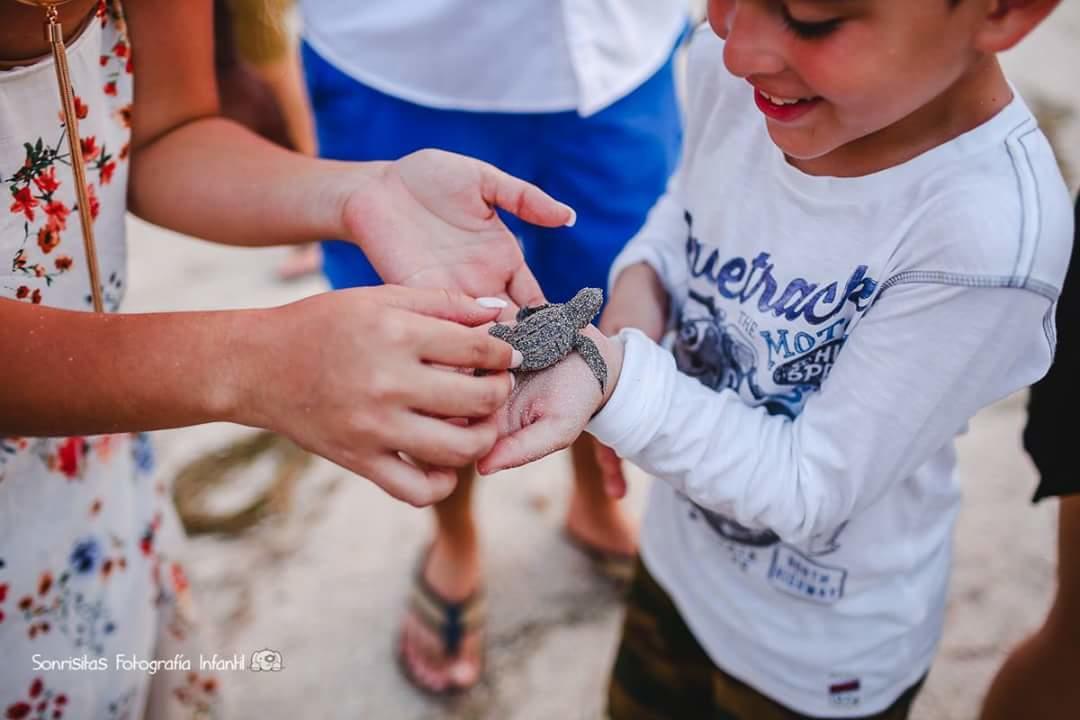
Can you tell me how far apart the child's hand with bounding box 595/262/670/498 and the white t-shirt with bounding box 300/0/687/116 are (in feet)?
1.24

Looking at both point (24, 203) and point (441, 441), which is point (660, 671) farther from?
point (24, 203)

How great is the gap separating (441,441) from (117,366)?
12.5 inches

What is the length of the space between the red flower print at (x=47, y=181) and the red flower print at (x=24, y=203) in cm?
1

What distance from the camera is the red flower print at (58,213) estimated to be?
0.95 metres

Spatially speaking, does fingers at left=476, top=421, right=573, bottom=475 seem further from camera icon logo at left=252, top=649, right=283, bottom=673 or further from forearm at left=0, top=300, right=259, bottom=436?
camera icon logo at left=252, top=649, right=283, bottom=673

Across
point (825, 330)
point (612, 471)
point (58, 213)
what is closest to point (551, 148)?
point (612, 471)

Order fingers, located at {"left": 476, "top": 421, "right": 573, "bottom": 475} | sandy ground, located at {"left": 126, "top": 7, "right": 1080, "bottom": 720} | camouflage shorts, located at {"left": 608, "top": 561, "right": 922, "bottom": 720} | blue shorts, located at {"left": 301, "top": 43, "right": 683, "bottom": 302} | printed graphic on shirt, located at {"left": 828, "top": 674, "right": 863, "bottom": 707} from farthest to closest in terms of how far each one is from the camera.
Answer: sandy ground, located at {"left": 126, "top": 7, "right": 1080, "bottom": 720} → blue shorts, located at {"left": 301, "top": 43, "right": 683, "bottom": 302} → camouflage shorts, located at {"left": 608, "top": 561, "right": 922, "bottom": 720} → printed graphic on shirt, located at {"left": 828, "top": 674, "right": 863, "bottom": 707} → fingers, located at {"left": 476, "top": 421, "right": 573, "bottom": 475}

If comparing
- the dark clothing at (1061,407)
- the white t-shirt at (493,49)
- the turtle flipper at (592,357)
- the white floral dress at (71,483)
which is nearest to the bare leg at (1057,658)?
the dark clothing at (1061,407)

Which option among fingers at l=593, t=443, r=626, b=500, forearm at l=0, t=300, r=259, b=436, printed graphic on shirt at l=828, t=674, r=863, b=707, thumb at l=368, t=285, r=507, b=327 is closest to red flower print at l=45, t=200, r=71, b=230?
forearm at l=0, t=300, r=259, b=436

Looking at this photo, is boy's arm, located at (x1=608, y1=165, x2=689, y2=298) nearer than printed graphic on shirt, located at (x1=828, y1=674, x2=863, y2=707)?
No

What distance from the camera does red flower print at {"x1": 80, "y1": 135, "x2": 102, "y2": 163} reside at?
100 centimetres

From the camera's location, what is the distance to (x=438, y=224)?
3.56ft

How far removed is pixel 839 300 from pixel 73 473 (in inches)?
37.3

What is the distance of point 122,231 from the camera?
44.6 inches
